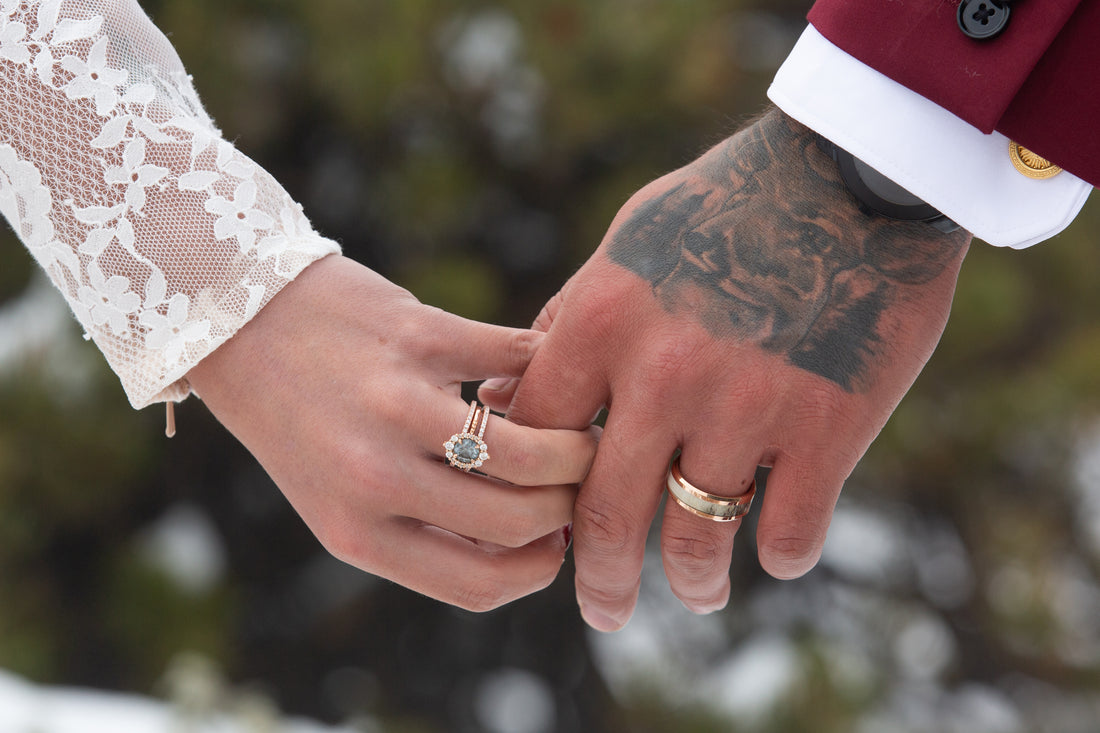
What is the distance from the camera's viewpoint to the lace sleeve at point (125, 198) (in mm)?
955

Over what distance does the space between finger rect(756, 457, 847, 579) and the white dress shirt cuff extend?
295 millimetres

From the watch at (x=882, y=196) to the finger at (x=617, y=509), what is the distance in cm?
32

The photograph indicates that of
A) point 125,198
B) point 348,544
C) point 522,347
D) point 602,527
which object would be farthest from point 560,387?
point 125,198

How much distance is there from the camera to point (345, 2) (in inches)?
81.0

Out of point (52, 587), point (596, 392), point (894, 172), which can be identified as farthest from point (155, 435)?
point (894, 172)

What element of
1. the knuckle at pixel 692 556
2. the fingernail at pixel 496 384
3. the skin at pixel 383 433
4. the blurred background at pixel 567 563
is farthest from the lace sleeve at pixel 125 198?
the blurred background at pixel 567 563

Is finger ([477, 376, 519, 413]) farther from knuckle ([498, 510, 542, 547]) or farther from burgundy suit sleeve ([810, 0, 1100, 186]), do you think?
burgundy suit sleeve ([810, 0, 1100, 186])

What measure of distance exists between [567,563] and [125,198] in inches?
65.2

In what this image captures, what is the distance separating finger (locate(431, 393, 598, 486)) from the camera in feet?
3.13

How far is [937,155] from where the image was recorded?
2.80 feet

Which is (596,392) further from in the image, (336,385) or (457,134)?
(457,134)

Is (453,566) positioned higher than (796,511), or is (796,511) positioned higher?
(796,511)

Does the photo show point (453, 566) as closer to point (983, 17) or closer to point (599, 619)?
point (599, 619)

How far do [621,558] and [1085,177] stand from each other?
2.00 ft
